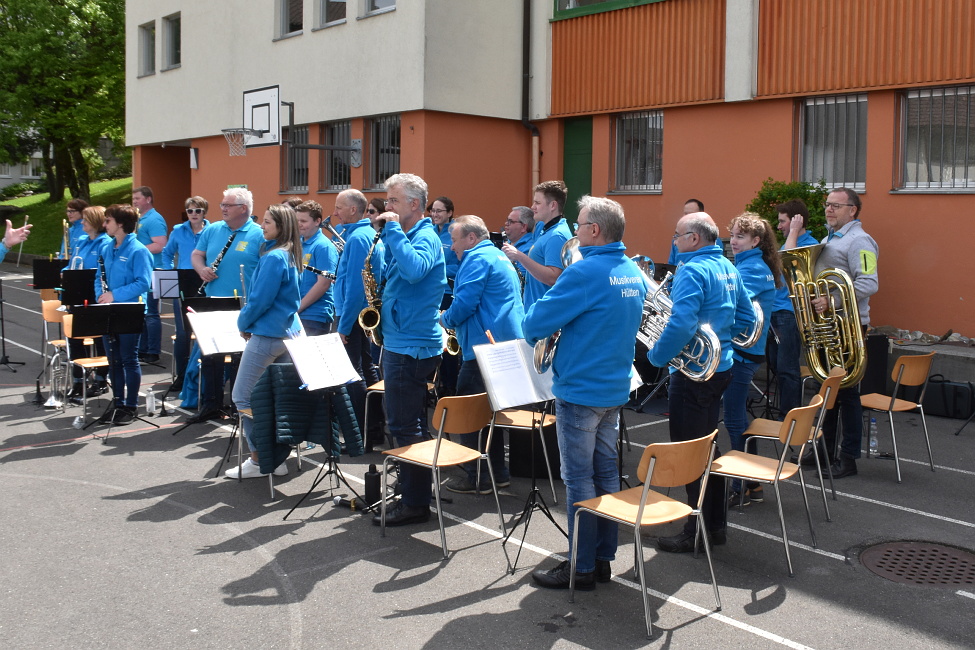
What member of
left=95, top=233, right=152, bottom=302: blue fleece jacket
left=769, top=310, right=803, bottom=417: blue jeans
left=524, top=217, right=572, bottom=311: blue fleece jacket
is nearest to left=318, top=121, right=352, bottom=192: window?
left=95, top=233, right=152, bottom=302: blue fleece jacket

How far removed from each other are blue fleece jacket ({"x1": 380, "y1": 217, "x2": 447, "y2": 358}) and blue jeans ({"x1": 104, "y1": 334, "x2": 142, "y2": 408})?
3.79 metres

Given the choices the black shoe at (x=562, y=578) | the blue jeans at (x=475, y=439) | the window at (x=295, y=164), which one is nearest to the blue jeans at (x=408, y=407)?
the blue jeans at (x=475, y=439)

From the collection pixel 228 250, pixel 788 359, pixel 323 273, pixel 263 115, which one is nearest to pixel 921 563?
pixel 788 359

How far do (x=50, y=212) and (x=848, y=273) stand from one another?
1400 inches

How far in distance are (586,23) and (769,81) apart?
3525 millimetres

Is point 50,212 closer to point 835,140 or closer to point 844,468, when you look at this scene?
point 835,140

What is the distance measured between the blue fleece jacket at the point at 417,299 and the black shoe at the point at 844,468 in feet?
11.1

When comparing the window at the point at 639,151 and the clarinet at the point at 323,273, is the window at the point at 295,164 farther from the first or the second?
the clarinet at the point at 323,273

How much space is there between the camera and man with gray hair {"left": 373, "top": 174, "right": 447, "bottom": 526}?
19.4 ft

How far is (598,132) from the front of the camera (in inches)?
577

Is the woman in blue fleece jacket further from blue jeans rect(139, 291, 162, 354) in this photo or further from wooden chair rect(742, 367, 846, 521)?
blue jeans rect(139, 291, 162, 354)

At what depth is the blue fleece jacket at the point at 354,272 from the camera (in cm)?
721

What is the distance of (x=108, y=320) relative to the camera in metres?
8.32

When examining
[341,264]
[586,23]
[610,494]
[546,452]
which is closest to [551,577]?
[610,494]
